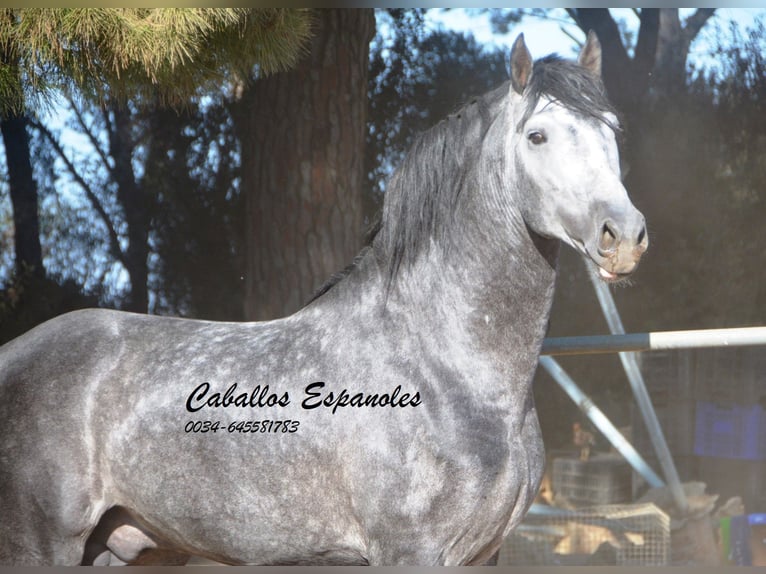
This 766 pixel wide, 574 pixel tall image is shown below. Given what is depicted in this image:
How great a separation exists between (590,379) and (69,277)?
257 centimetres

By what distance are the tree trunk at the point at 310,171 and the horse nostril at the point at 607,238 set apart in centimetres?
180

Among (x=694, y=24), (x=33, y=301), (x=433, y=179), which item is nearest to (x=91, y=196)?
(x=33, y=301)

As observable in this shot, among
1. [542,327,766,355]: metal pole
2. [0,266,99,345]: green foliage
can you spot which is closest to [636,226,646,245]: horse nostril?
[542,327,766,355]: metal pole

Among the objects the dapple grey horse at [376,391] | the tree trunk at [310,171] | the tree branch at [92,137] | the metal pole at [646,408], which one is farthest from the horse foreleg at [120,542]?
the metal pole at [646,408]

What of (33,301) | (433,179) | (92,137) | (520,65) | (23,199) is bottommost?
(33,301)

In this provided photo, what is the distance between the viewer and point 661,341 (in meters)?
2.48

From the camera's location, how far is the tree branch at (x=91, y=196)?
3594mm

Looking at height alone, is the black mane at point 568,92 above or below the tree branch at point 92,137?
below

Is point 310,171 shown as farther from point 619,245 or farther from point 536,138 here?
point 619,245

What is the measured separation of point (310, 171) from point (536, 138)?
1.76 metres

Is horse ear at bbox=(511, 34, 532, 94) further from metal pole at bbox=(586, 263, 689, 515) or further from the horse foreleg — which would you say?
metal pole at bbox=(586, 263, 689, 515)

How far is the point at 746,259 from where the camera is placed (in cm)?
421

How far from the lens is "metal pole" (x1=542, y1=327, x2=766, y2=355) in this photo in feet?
8.01

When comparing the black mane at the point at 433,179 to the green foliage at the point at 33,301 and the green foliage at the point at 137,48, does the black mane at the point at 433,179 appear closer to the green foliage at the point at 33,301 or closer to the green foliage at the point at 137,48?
the green foliage at the point at 137,48
